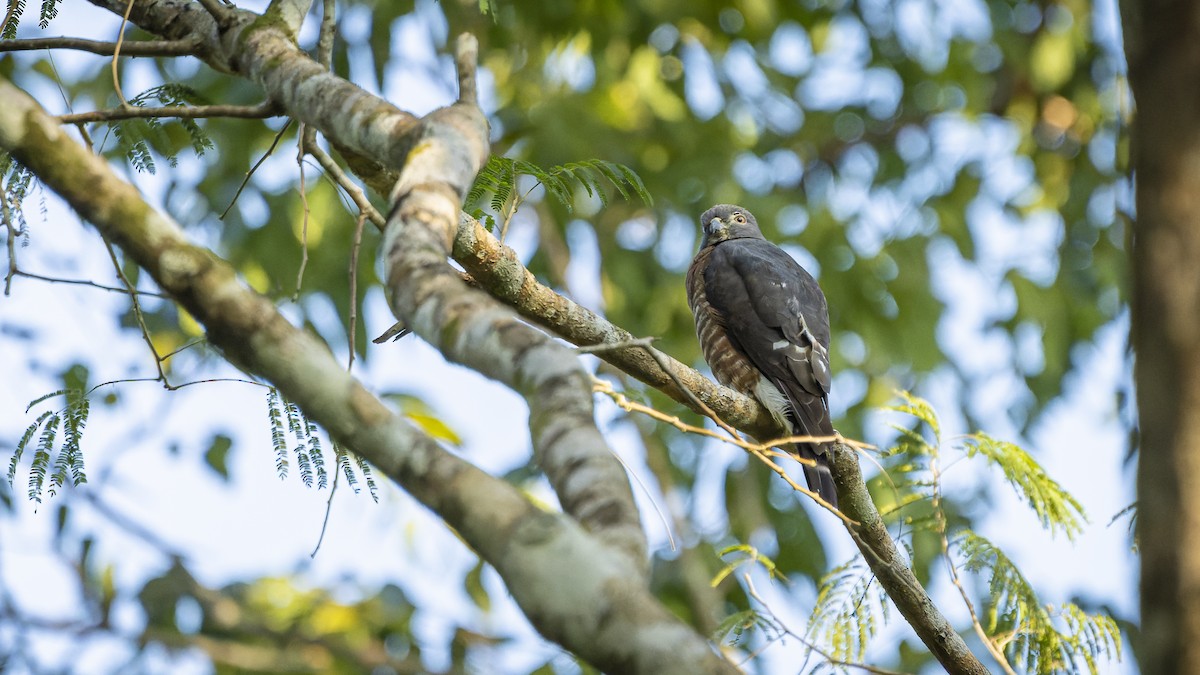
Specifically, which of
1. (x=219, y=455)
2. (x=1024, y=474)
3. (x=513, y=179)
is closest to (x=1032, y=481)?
(x=1024, y=474)

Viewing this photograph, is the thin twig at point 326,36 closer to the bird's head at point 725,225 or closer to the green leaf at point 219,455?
the bird's head at point 725,225

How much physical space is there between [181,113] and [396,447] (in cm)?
146

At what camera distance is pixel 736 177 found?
9602mm

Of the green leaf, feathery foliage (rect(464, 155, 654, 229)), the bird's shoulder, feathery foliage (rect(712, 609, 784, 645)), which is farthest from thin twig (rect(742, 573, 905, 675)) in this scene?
the green leaf

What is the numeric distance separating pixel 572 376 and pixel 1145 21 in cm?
97

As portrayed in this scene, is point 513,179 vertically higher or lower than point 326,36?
higher

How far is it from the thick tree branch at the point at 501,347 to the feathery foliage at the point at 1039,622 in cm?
213

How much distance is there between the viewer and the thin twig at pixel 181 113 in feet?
8.75

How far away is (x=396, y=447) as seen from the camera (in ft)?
5.84

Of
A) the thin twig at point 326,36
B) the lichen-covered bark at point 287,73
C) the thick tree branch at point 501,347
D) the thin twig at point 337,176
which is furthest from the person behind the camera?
the thin twig at point 326,36

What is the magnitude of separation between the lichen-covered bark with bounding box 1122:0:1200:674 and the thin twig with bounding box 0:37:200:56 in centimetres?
241

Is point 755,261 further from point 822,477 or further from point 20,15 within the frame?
point 20,15

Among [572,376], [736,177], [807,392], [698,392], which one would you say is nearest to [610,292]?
[736,177]

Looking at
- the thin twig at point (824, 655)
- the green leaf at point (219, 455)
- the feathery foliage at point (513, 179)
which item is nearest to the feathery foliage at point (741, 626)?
the thin twig at point (824, 655)
